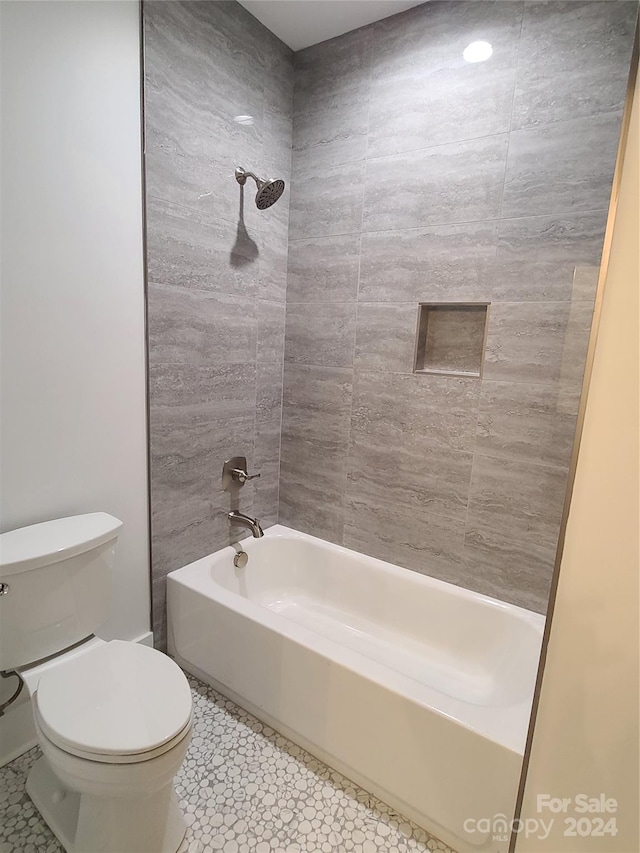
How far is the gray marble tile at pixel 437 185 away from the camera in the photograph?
1.60 meters

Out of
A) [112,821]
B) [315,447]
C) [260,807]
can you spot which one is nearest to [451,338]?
[315,447]

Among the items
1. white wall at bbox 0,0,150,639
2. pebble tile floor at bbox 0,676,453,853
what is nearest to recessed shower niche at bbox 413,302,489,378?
white wall at bbox 0,0,150,639

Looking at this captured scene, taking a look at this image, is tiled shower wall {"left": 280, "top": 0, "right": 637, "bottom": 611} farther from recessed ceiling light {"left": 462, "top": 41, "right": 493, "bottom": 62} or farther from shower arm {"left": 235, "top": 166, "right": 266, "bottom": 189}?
shower arm {"left": 235, "top": 166, "right": 266, "bottom": 189}

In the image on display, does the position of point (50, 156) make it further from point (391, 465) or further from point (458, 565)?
point (458, 565)

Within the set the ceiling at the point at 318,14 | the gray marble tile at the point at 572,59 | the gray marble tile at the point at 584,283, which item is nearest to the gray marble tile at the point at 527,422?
the gray marble tile at the point at 584,283

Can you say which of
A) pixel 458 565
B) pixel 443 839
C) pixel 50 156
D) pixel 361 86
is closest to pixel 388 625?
pixel 458 565

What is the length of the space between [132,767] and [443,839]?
3.03ft

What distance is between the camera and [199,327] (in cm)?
178

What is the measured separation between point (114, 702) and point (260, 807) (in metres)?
0.60

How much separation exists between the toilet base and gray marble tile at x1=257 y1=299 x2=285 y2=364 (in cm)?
162

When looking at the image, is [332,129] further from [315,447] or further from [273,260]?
[315,447]

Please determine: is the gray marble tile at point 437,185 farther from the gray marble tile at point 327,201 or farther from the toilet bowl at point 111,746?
the toilet bowl at point 111,746

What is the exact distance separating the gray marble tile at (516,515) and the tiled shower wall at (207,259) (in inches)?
41.6

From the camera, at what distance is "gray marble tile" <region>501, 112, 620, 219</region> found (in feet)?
4.66
